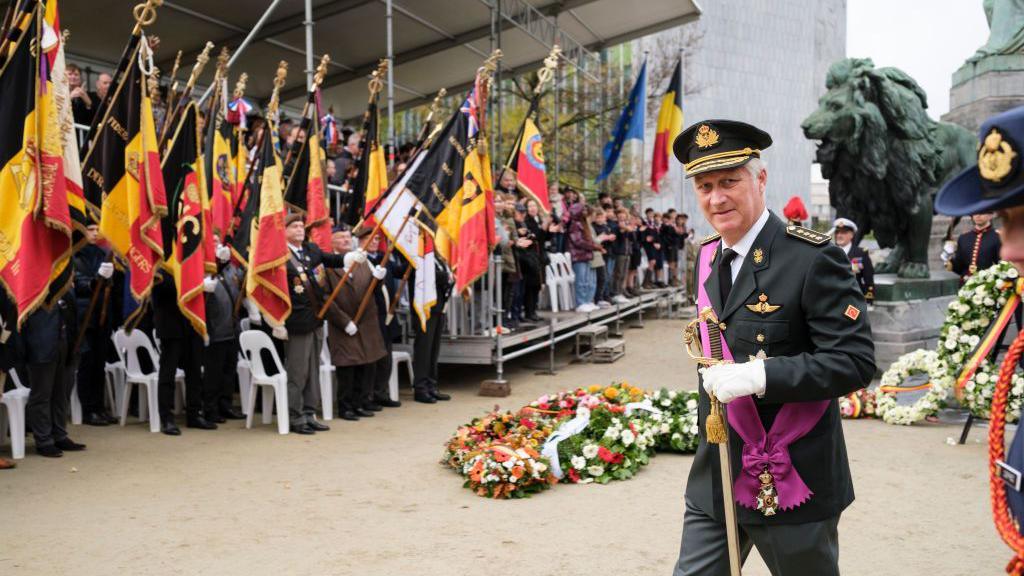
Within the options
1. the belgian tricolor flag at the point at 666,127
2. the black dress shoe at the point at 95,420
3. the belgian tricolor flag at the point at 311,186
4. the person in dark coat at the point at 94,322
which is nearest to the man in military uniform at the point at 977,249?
the belgian tricolor flag at the point at 311,186

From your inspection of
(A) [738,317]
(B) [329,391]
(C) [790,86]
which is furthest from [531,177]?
(C) [790,86]

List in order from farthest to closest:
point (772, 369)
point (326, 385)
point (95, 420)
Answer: point (326, 385), point (95, 420), point (772, 369)

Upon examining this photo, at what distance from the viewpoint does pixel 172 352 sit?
8180 millimetres

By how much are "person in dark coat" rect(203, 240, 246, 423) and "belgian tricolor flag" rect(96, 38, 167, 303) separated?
779 mm

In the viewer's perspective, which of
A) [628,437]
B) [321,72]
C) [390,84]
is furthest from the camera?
[390,84]

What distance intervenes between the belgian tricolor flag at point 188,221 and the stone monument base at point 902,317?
7470 millimetres

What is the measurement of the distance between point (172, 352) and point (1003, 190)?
7837 mm

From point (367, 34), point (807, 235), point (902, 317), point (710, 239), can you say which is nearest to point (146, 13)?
point (710, 239)

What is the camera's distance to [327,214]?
9.43 metres

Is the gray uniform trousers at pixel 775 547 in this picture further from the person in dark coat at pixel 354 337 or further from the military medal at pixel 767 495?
the person in dark coat at pixel 354 337

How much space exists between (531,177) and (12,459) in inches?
262

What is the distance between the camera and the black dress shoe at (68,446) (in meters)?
7.29

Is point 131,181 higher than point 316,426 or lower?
higher

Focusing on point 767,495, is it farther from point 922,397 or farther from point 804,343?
point 922,397
